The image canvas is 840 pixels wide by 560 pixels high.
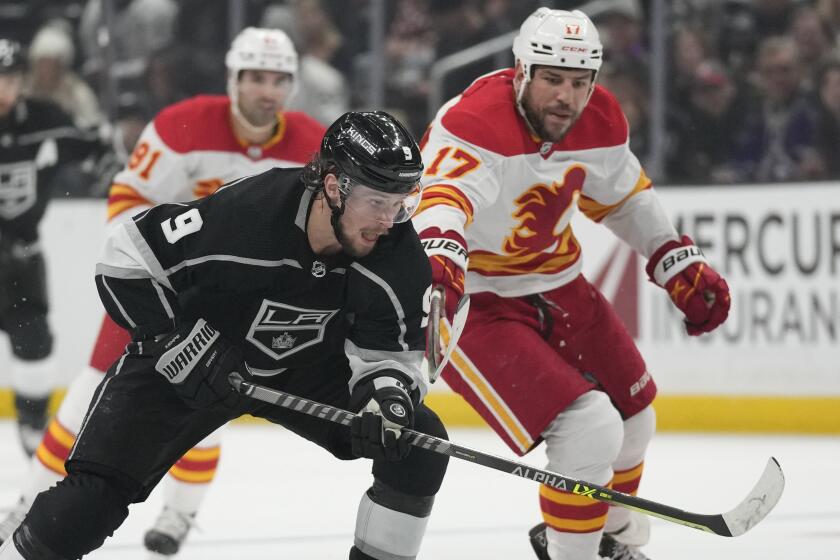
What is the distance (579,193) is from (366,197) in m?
0.97

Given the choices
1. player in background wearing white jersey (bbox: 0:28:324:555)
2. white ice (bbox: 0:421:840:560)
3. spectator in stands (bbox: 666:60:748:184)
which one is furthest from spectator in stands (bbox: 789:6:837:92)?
player in background wearing white jersey (bbox: 0:28:324:555)

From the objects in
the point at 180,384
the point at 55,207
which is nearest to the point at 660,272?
the point at 180,384

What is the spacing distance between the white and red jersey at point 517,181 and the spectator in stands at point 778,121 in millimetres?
2614

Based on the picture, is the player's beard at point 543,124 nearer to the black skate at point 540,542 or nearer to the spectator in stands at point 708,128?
the black skate at point 540,542

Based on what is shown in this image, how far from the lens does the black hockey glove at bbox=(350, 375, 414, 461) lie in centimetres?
260

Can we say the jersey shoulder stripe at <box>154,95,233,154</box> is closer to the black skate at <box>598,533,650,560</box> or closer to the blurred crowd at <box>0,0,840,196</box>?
the black skate at <box>598,533,650,560</box>

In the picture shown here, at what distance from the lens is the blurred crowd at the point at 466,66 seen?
6.06 m

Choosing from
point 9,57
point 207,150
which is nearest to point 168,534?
point 207,150

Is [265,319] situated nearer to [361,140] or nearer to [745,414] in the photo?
[361,140]

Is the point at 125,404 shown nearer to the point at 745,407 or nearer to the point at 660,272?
the point at 660,272

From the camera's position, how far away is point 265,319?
274 cm

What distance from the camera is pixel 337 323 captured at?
281 centimetres

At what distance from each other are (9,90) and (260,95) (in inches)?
61.9

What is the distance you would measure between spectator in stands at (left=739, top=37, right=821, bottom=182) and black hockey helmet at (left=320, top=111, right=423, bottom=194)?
3.60 metres
